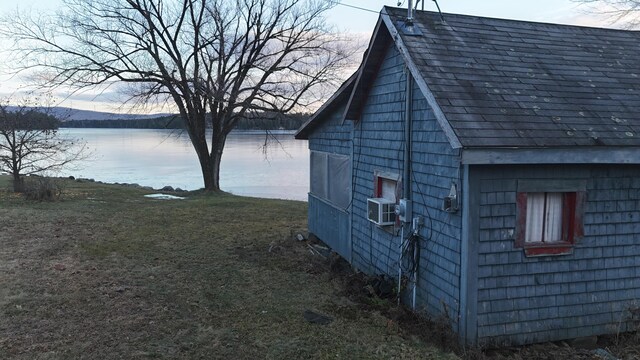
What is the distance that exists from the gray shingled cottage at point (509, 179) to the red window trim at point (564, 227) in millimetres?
13

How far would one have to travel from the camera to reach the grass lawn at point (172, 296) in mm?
5234

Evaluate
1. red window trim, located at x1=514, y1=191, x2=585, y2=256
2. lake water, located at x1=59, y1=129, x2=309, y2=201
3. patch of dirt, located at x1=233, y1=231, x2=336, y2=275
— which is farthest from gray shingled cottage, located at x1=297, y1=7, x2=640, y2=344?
lake water, located at x1=59, y1=129, x2=309, y2=201

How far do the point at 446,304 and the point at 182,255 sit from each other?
223 inches

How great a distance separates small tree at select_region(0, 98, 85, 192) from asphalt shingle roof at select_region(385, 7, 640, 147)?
14114 mm

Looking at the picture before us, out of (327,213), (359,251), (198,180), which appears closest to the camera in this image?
(359,251)

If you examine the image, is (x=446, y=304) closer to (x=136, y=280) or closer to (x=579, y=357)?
(x=579, y=357)

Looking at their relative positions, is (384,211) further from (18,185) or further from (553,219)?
(18,185)

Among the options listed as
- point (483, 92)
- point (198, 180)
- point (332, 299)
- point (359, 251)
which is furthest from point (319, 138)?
point (198, 180)

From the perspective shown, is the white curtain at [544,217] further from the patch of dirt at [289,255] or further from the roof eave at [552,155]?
the patch of dirt at [289,255]

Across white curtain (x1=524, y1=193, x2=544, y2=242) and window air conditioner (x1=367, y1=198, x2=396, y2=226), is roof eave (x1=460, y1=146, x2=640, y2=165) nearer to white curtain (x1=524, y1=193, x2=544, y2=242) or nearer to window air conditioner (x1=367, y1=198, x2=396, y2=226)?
white curtain (x1=524, y1=193, x2=544, y2=242)

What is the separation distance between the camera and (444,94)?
546cm

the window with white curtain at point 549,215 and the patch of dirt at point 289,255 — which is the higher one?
the window with white curtain at point 549,215

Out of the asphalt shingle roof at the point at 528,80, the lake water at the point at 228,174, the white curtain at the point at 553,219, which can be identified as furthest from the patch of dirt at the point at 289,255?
→ the lake water at the point at 228,174

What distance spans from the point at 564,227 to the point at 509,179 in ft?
3.26
